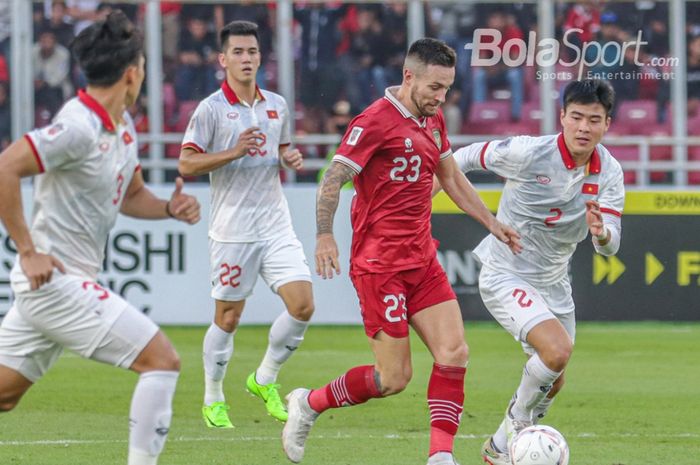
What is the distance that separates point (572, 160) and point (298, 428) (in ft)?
7.02

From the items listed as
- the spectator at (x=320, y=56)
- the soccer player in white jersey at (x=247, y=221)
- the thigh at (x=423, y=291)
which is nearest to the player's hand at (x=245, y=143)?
the soccer player in white jersey at (x=247, y=221)

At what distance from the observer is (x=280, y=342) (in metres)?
9.17

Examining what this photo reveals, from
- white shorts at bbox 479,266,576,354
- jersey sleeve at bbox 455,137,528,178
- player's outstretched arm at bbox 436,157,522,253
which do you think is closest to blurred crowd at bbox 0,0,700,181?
jersey sleeve at bbox 455,137,528,178

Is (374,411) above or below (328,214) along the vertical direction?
below

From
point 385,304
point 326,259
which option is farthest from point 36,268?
point 385,304

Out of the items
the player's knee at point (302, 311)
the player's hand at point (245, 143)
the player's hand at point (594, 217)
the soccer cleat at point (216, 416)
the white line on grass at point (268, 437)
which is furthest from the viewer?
the player's knee at point (302, 311)

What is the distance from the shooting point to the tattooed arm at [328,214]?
679 cm

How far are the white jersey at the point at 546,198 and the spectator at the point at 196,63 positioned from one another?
27.7 ft

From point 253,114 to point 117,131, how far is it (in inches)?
137

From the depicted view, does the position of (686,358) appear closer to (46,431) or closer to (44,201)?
(46,431)

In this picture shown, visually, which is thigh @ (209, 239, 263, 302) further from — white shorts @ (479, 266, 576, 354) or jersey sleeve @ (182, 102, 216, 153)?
white shorts @ (479, 266, 576, 354)

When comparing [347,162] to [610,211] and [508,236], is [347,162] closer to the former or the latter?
[508,236]

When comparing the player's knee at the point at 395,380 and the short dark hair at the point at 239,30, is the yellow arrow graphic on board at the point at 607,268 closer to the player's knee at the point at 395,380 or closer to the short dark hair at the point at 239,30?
the short dark hair at the point at 239,30

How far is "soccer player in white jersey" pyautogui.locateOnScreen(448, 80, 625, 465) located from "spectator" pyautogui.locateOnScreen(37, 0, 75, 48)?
28.9 feet
